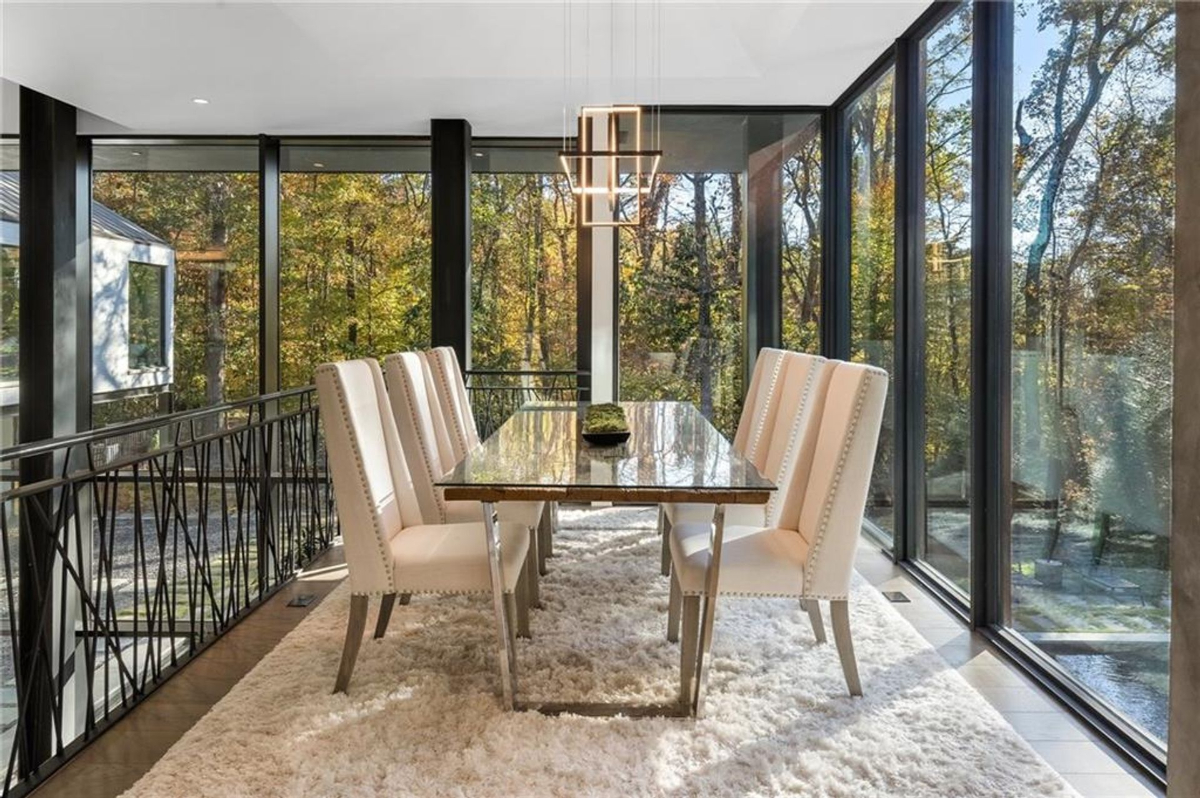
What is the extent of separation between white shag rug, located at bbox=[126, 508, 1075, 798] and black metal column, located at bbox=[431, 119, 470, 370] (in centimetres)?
266

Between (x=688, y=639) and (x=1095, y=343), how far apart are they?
5.02 feet

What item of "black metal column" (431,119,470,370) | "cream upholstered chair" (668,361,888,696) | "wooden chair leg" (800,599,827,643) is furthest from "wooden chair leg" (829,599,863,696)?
"black metal column" (431,119,470,370)

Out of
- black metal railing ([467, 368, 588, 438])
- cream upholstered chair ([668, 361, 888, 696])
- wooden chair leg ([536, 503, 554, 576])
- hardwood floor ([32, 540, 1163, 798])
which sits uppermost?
black metal railing ([467, 368, 588, 438])

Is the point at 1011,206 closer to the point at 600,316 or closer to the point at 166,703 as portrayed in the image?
the point at 600,316

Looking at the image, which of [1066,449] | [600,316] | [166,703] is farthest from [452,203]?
[1066,449]

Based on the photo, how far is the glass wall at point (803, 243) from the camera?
16.7 ft

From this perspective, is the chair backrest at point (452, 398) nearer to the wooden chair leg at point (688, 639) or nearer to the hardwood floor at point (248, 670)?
the hardwood floor at point (248, 670)

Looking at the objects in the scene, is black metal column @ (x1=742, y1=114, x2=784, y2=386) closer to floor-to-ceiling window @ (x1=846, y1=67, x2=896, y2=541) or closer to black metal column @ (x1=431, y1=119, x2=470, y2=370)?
floor-to-ceiling window @ (x1=846, y1=67, x2=896, y2=541)

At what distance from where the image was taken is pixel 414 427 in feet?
→ 9.62

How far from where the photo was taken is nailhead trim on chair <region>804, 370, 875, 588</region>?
7.18 feet

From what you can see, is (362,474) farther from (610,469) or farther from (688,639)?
(688,639)

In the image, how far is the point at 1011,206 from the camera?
2.85 metres

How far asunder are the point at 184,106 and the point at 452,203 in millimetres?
1827

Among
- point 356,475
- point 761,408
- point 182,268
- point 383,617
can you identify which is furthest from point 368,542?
point 182,268
